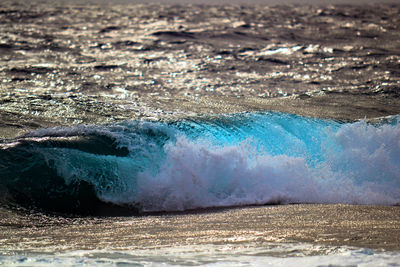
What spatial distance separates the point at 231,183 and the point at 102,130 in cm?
164

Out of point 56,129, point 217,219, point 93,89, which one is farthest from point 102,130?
point 93,89

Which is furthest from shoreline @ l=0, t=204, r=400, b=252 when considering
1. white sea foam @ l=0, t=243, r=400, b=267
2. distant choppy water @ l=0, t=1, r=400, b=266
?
white sea foam @ l=0, t=243, r=400, b=267

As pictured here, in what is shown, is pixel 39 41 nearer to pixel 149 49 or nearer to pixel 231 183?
pixel 149 49

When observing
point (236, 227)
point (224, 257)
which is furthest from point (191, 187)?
point (224, 257)

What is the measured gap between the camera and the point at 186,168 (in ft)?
15.9

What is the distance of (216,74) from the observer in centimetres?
1023

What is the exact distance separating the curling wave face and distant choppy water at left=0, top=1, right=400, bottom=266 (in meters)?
0.01

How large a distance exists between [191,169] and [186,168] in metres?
0.05

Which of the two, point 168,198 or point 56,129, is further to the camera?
point 56,129

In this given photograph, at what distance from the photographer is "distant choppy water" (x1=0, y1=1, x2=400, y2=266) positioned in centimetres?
298

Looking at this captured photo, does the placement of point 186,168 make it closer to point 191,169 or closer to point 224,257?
point 191,169

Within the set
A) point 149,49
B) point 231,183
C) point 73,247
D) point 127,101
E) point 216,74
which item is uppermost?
point 149,49

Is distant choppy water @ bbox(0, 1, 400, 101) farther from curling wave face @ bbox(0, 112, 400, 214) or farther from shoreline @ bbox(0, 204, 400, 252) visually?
shoreline @ bbox(0, 204, 400, 252)

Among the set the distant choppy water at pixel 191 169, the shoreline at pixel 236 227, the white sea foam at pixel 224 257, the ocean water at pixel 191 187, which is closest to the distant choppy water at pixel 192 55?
the distant choppy water at pixel 191 169
